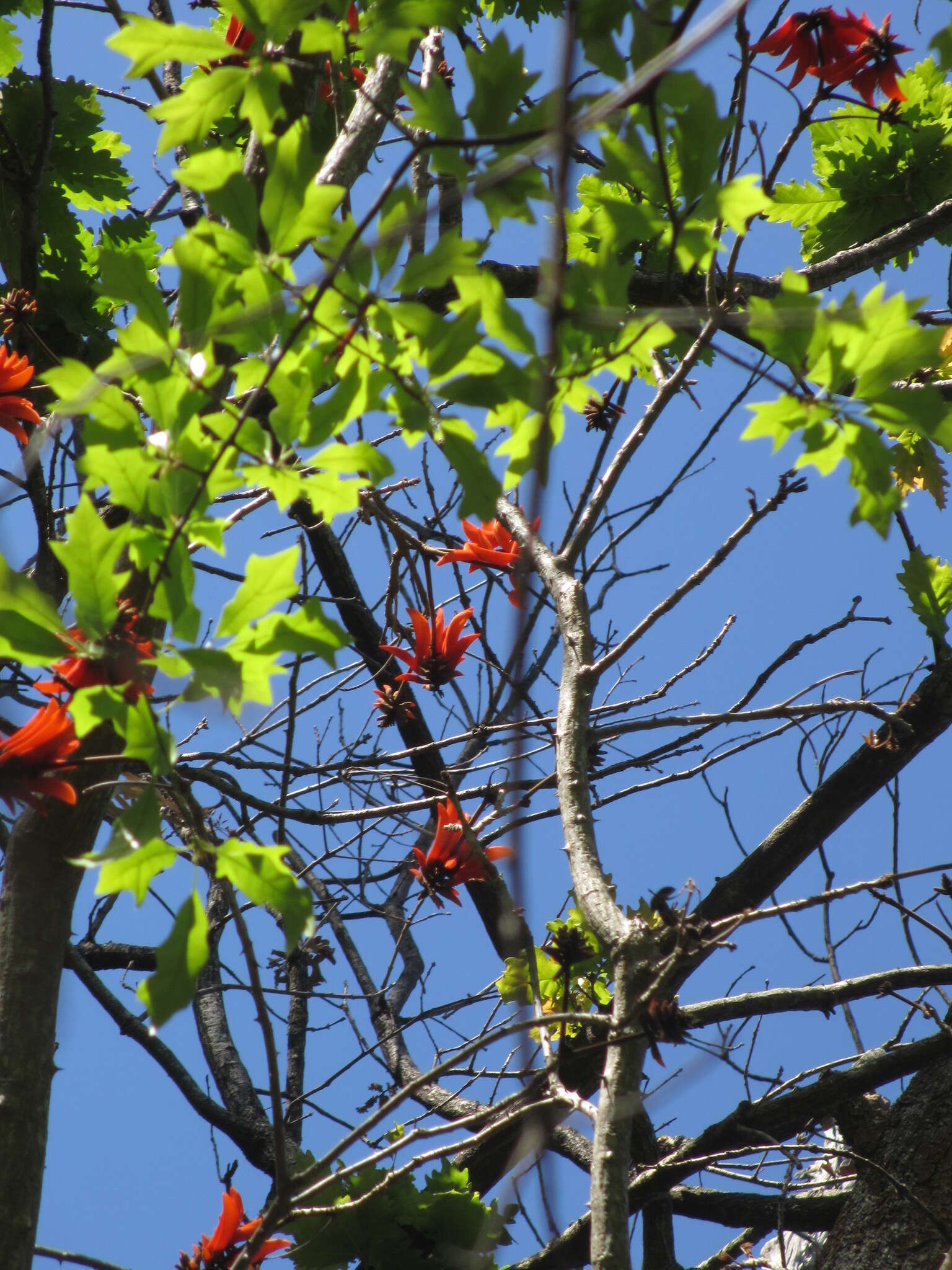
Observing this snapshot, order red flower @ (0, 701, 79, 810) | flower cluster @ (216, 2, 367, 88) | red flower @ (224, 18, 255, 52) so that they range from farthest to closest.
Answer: red flower @ (224, 18, 255, 52)
flower cluster @ (216, 2, 367, 88)
red flower @ (0, 701, 79, 810)

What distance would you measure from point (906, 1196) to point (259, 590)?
1359 millimetres

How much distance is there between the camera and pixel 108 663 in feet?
3.17

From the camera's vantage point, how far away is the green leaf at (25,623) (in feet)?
2.93

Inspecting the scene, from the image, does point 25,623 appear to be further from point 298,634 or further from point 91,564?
point 298,634

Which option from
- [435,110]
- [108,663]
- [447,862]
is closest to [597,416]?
[447,862]

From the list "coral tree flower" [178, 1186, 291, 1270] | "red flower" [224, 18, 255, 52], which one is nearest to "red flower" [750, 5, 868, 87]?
"red flower" [224, 18, 255, 52]

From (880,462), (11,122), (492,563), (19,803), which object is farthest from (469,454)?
(11,122)

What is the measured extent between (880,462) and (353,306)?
51cm

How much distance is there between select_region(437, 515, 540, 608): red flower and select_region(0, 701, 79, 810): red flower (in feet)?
3.47

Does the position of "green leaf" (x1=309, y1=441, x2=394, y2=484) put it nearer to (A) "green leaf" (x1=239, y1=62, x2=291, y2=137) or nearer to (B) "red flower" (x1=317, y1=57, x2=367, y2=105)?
(A) "green leaf" (x1=239, y1=62, x2=291, y2=137)

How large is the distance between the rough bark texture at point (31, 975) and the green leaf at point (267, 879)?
0.44 m

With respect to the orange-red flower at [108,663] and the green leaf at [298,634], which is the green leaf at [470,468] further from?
the orange-red flower at [108,663]

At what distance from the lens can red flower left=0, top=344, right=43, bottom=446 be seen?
5.89ft

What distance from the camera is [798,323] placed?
88 cm
